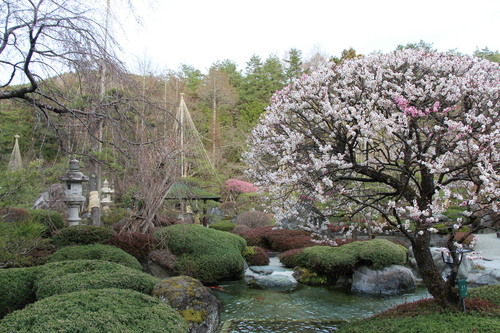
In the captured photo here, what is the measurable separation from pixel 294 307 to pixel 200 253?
2609mm

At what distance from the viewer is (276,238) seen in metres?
13.5

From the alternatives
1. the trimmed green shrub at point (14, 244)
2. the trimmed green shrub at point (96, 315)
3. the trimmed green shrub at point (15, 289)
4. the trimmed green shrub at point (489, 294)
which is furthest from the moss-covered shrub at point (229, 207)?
the trimmed green shrub at point (96, 315)

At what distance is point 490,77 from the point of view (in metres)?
Answer: 4.52

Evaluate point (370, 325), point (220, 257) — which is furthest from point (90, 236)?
point (370, 325)

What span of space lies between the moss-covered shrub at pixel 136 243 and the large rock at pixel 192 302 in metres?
3.27

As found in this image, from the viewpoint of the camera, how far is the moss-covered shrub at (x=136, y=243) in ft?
25.6

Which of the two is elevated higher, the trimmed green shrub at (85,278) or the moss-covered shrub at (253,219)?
the trimmed green shrub at (85,278)

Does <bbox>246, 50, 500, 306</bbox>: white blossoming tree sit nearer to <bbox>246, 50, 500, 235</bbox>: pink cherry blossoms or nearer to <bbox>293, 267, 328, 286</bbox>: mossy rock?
<bbox>246, 50, 500, 235</bbox>: pink cherry blossoms

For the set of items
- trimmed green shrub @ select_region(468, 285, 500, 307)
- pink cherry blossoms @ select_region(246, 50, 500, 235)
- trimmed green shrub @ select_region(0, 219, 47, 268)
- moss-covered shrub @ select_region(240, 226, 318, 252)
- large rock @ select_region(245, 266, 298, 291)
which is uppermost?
pink cherry blossoms @ select_region(246, 50, 500, 235)

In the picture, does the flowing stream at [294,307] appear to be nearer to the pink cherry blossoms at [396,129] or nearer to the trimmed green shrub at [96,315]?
the pink cherry blossoms at [396,129]

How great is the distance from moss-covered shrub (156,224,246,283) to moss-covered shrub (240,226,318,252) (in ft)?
14.7

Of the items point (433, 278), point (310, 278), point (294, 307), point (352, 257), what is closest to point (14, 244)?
point (294, 307)

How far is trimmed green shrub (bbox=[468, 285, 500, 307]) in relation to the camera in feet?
15.1

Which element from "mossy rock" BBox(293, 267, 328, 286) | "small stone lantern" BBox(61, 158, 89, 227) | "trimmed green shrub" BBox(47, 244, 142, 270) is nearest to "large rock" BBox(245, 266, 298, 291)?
"mossy rock" BBox(293, 267, 328, 286)
